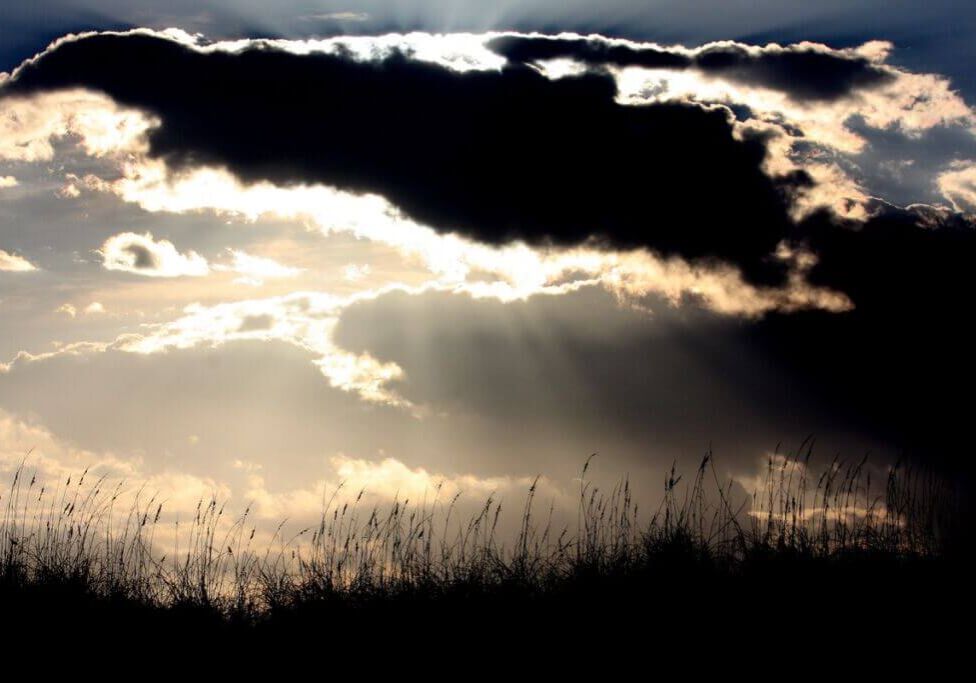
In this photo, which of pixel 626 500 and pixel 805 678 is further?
pixel 626 500

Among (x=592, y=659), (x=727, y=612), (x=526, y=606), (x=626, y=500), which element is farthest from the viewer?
(x=626, y=500)

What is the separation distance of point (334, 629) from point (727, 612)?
4.04 metres

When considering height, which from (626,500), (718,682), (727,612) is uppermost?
(626,500)

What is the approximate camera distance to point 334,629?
9211mm

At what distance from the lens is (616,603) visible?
Answer: 9.06 metres

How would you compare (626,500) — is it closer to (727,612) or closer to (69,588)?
(727,612)

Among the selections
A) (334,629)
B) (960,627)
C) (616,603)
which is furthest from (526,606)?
(960,627)

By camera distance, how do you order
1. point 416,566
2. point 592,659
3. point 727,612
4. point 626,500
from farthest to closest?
point 626,500 → point 416,566 → point 727,612 → point 592,659

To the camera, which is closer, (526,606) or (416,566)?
(526,606)

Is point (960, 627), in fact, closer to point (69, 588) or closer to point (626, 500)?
point (626, 500)

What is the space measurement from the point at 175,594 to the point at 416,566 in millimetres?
2863

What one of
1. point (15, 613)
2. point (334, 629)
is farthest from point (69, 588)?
point (334, 629)

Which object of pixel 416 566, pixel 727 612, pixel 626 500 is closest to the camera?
pixel 727 612

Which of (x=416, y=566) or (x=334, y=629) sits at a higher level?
(x=416, y=566)
